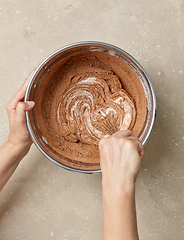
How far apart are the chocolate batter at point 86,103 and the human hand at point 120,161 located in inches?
9.3

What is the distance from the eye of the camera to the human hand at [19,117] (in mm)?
792

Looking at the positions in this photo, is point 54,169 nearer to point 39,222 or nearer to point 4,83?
point 39,222

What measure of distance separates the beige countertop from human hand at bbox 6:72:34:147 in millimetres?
152

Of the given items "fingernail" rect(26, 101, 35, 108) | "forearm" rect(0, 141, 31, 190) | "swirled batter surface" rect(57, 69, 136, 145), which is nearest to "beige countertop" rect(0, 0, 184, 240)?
"forearm" rect(0, 141, 31, 190)

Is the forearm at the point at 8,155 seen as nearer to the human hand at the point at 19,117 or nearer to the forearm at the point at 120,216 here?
the human hand at the point at 19,117

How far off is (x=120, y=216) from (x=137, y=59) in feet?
2.48

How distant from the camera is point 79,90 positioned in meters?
0.96

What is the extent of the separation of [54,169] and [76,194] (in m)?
0.18

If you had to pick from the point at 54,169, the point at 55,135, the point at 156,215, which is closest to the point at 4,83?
the point at 55,135

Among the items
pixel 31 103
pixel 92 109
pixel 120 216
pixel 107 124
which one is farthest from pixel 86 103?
pixel 120 216

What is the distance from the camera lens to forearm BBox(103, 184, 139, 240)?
599 millimetres

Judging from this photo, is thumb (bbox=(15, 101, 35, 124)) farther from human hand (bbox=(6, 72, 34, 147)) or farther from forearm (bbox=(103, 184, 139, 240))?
forearm (bbox=(103, 184, 139, 240))

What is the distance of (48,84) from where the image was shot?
0.91 m

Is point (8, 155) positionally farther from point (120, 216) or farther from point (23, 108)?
point (120, 216)
